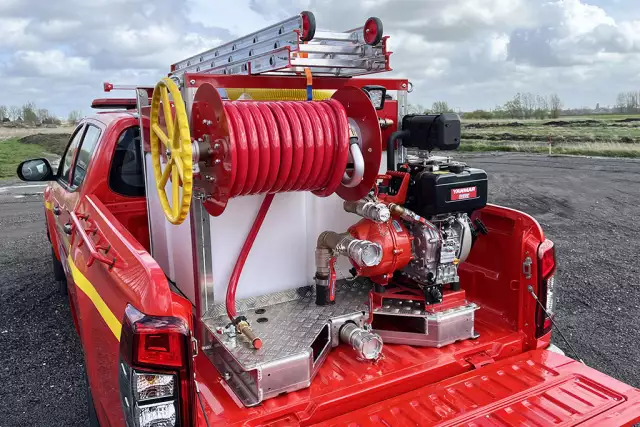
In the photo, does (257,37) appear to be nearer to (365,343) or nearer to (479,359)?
(365,343)

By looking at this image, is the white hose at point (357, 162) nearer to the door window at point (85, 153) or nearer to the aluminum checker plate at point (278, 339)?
the aluminum checker plate at point (278, 339)

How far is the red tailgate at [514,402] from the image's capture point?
87.4 inches

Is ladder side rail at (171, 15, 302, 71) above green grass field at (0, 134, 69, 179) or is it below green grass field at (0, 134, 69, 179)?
above

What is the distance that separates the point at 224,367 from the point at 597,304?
4.47 meters

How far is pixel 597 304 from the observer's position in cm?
551

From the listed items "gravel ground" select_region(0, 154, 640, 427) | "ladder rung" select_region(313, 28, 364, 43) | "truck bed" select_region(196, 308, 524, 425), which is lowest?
"gravel ground" select_region(0, 154, 640, 427)

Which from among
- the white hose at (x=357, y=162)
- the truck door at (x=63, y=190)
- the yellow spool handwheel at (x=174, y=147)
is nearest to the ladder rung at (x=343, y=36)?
the white hose at (x=357, y=162)

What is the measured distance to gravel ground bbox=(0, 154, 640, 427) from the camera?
3822 mm

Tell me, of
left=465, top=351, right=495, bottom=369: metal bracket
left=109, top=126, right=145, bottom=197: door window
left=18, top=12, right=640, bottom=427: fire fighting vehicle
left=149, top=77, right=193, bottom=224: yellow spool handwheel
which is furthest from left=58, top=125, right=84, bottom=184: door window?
left=465, top=351, right=495, bottom=369: metal bracket

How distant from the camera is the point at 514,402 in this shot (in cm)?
235

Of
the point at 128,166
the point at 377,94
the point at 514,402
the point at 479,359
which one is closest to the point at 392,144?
the point at 377,94

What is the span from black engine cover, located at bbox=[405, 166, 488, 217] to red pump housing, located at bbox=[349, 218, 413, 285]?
0.17m

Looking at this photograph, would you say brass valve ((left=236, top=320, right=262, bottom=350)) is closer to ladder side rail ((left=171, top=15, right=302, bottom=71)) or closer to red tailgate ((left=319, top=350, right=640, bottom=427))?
red tailgate ((left=319, top=350, right=640, bottom=427))

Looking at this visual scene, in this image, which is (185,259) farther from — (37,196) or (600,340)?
(37,196)
